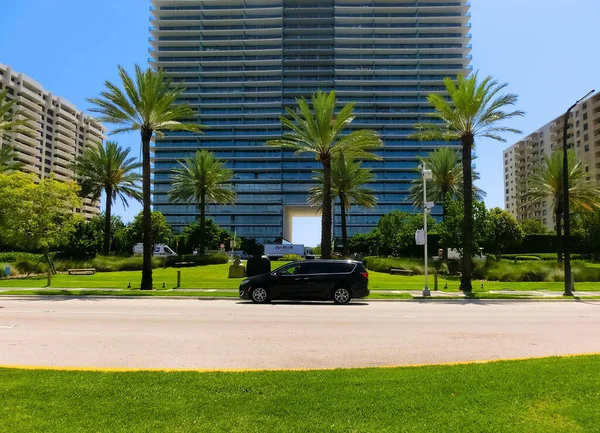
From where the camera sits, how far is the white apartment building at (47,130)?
111 m

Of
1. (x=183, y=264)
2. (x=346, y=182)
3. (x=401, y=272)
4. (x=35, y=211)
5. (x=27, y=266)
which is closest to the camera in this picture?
(x=35, y=211)

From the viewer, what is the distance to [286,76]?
120 metres

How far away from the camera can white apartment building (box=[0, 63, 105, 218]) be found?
110519mm

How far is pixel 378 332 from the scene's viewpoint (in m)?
9.88

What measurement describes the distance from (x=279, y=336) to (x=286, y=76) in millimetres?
116905

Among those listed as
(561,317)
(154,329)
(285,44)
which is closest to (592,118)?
(285,44)

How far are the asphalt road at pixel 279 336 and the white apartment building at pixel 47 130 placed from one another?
341ft

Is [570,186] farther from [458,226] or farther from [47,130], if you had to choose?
[47,130]

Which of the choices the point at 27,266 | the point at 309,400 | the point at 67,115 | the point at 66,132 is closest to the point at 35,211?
the point at 27,266

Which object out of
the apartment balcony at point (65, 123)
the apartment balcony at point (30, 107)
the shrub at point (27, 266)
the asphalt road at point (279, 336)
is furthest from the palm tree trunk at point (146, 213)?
the apartment balcony at point (65, 123)

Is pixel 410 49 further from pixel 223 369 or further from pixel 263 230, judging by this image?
pixel 223 369

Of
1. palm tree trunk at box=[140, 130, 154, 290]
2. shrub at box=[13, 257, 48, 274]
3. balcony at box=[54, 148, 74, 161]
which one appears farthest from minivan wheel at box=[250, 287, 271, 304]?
balcony at box=[54, 148, 74, 161]

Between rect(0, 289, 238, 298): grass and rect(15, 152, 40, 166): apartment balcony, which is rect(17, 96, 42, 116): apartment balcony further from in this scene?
rect(0, 289, 238, 298): grass

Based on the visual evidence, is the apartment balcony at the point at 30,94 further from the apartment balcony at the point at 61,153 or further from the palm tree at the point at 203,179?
the palm tree at the point at 203,179
